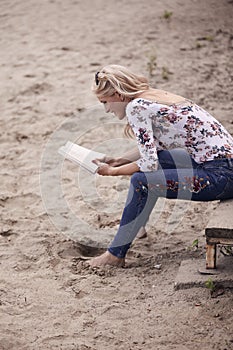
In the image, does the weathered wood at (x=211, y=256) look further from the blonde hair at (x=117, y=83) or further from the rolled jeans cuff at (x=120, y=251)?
the blonde hair at (x=117, y=83)

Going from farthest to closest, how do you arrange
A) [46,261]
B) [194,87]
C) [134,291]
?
[194,87] < [46,261] < [134,291]

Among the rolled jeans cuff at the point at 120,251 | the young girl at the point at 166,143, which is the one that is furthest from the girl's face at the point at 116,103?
the rolled jeans cuff at the point at 120,251

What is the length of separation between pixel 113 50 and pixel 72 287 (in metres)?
3.96

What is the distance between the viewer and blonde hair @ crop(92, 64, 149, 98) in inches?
143

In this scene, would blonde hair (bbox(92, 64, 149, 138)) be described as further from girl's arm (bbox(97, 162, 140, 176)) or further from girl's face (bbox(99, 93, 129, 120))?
girl's arm (bbox(97, 162, 140, 176))

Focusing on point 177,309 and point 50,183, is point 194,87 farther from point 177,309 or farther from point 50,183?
point 177,309

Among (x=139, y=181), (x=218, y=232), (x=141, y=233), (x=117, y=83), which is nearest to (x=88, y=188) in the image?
(x=141, y=233)

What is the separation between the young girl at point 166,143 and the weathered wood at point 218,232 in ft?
0.67

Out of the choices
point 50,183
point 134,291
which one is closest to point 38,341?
point 134,291

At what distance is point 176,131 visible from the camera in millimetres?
3635

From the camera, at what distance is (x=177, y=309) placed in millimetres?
3344

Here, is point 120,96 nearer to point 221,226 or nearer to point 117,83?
point 117,83

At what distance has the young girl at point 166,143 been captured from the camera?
3.59m

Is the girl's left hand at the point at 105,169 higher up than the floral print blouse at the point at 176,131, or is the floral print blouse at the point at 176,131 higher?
the floral print blouse at the point at 176,131
